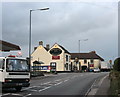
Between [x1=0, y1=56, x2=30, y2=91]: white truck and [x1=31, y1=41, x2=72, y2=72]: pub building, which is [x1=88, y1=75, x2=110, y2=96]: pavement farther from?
[x1=31, y1=41, x2=72, y2=72]: pub building

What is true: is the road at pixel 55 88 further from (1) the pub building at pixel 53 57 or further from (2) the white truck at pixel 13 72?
(1) the pub building at pixel 53 57

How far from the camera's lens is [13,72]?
17.3 meters

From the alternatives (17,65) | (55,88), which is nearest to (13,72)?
(17,65)

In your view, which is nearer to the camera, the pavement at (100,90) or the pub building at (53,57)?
the pavement at (100,90)

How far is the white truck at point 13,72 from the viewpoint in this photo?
56.4ft

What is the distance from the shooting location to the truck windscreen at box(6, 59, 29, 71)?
17.3 meters

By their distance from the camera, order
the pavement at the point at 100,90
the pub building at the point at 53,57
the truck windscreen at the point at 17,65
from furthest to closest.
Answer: the pub building at the point at 53,57 → the truck windscreen at the point at 17,65 → the pavement at the point at 100,90

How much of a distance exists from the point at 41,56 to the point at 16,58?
254 ft

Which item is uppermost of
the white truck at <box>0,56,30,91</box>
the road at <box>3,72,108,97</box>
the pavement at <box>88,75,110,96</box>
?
the white truck at <box>0,56,30,91</box>

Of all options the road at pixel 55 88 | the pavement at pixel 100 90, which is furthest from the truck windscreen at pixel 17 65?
the pavement at pixel 100 90

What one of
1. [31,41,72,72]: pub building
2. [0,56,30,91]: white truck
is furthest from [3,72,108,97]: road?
[31,41,72,72]: pub building

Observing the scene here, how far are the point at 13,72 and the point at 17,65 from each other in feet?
1.87

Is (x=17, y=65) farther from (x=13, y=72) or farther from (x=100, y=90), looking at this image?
(x=100, y=90)

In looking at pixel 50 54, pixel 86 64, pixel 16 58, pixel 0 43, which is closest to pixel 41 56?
pixel 50 54
